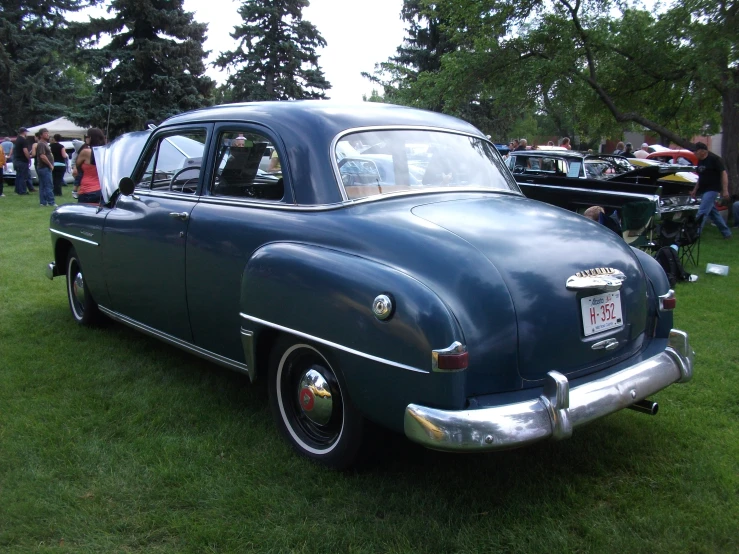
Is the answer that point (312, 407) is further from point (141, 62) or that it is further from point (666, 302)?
point (141, 62)

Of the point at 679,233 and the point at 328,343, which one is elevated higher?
the point at 328,343

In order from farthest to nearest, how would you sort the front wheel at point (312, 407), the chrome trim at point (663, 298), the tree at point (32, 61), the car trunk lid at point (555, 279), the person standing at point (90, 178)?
the tree at point (32, 61) < the person standing at point (90, 178) < the chrome trim at point (663, 298) < the front wheel at point (312, 407) < the car trunk lid at point (555, 279)

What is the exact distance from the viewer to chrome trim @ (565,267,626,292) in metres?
3.04

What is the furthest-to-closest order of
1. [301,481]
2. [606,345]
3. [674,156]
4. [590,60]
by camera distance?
[674,156] < [590,60] < [301,481] < [606,345]

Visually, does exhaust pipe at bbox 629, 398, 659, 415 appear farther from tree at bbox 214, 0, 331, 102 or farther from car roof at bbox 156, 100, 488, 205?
tree at bbox 214, 0, 331, 102

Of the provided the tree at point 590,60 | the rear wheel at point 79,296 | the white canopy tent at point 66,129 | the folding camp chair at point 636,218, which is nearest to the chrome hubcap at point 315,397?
the rear wheel at point 79,296

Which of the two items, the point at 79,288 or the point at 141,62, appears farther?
the point at 141,62

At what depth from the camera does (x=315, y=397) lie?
3.38 m

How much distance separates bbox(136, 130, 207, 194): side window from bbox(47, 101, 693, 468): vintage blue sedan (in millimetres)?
23

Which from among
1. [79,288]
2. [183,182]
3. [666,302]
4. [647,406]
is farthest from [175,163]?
[647,406]

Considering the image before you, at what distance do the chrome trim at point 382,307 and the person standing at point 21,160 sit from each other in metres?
16.3

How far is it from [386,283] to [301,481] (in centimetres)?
113

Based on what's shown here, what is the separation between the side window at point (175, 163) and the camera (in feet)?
14.8

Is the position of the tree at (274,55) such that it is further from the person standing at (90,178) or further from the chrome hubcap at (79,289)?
the chrome hubcap at (79,289)
